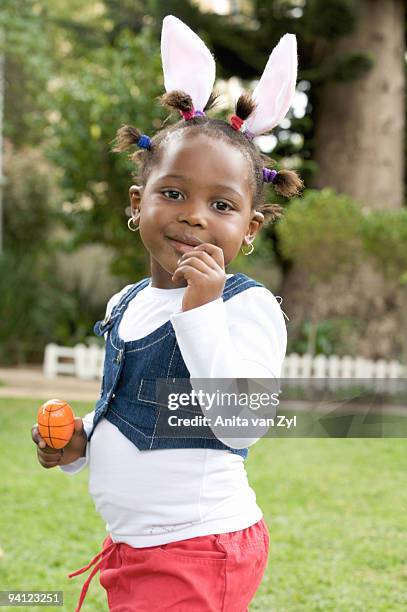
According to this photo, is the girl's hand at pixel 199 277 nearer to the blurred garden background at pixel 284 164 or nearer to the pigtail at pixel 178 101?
the pigtail at pixel 178 101

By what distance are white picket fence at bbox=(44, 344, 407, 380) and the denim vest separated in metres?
8.13

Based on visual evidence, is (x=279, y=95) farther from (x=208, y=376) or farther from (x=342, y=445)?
(x=342, y=445)

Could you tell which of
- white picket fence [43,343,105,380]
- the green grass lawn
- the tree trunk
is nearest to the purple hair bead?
the green grass lawn

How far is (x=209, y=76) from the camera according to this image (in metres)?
1.90

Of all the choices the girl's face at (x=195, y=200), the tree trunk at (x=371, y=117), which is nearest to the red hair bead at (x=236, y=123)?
the girl's face at (x=195, y=200)

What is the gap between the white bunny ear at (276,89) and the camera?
190 cm

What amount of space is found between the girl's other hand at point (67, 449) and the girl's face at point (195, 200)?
0.46 m

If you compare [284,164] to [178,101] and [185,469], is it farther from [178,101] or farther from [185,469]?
[185,469]

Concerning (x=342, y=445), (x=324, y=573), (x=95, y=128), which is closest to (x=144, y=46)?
(x=95, y=128)

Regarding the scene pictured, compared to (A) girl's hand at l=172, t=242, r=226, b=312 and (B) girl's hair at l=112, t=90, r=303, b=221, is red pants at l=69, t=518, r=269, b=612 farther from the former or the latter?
(B) girl's hair at l=112, t=90, r=303, b=221

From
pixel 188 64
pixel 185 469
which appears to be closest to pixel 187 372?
pixel 185 469

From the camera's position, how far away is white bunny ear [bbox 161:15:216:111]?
Result: 74.2 inches

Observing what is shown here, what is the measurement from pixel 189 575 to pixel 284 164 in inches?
448

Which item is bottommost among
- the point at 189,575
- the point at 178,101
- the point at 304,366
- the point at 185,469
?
the point at 189,575
